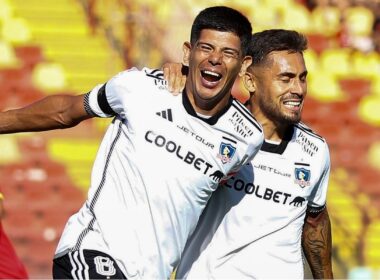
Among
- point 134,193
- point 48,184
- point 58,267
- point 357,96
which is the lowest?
point 58,267

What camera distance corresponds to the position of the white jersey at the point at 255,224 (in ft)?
14.9

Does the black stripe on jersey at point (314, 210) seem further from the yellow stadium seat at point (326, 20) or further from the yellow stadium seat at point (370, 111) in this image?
the yellow stadium seat at point (326, 20)

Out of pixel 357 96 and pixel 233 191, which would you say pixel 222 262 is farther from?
pixel 357 96

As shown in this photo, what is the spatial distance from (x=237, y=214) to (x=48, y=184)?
6307 mm

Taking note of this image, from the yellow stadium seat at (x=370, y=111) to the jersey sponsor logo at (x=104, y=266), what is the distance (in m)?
8.12

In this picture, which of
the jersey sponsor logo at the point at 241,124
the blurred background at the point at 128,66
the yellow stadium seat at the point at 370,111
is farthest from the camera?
the yellow stadium seat at the point at 370,111

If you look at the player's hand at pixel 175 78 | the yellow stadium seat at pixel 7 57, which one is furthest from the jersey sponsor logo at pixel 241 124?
the yellow stadium seat at pixel 7 57

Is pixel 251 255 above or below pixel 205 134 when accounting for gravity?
below

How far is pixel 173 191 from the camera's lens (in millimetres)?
3996

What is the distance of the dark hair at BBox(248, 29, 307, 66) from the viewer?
15.5 feet

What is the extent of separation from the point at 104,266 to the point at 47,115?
74 cm

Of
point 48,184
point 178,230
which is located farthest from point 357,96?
point 178,230

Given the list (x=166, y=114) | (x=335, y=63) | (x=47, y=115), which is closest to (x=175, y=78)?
(x=166, y=114)

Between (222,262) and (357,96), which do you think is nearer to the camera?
(222,262)
